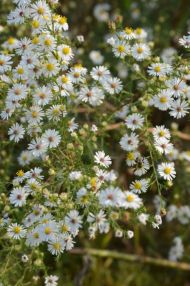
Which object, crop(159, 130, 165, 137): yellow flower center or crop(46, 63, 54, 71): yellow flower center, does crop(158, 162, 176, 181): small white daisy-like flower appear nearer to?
crop(159, 130, 165, 137): yellow flower center

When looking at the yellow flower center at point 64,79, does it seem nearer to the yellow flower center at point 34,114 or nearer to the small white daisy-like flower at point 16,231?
the yellow flower center at point 34,114

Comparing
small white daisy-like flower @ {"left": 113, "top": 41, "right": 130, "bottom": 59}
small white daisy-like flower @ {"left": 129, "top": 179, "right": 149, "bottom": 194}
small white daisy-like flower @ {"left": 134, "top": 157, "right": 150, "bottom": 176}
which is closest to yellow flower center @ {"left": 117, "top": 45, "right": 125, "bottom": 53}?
small white daisy-like flower @ {"left": 113, "top": 41, "right": 130, "bottom": 59}

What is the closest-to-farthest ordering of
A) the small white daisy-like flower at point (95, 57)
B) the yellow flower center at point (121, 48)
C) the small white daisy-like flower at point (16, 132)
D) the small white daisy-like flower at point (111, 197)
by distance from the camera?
the small white daisy-like flower at point (111, 197)
the small white daisy-like flower at point (16, 132)
the yellow flower center at point (121, 48)
the small white daisy-like flower at point (95, 57)

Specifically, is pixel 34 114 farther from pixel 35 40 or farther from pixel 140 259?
pixel 140 259

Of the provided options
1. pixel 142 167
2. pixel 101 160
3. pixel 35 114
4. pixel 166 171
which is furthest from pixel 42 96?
pixel 166 171

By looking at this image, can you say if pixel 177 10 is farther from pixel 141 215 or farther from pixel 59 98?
pixel 141 215

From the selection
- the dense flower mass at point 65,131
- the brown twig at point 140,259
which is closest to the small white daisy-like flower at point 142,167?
the dense flower mass at point 65,131
